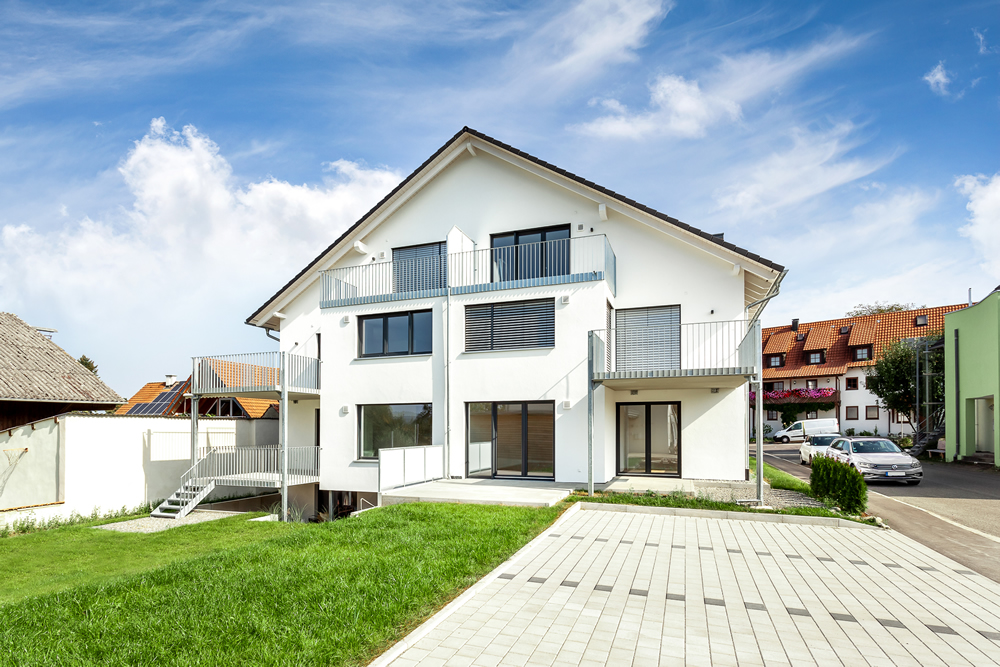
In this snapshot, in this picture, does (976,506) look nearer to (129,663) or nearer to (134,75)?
(129,663)

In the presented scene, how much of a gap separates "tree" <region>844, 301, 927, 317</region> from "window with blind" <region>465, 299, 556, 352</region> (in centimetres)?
4473

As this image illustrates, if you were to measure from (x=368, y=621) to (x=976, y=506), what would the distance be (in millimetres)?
14864

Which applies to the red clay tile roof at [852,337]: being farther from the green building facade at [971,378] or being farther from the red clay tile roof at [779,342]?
the green building facade at [971,378]

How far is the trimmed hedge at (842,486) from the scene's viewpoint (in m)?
11.4

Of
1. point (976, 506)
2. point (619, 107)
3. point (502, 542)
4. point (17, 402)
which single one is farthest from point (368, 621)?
point (976, 506)

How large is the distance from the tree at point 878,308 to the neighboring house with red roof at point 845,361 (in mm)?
5881

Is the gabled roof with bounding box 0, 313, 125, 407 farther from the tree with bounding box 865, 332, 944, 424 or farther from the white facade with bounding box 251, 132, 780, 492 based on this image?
the tree with bounding box 865, 332, 944, 424

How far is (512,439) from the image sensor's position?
15.6m

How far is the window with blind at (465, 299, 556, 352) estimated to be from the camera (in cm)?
1545

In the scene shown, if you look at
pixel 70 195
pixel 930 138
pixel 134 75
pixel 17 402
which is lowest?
pixel 17 402

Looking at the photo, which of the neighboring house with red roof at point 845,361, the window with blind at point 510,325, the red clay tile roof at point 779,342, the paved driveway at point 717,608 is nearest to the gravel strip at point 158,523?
the window with blind at point 510,325

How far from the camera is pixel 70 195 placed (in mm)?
14000

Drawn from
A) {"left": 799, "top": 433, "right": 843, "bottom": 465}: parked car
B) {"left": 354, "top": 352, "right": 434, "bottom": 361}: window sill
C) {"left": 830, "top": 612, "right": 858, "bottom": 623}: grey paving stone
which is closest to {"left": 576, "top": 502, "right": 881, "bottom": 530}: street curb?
{"left": 830, "top": 612, "right": 858, "bottom": 623}: grey paving stone

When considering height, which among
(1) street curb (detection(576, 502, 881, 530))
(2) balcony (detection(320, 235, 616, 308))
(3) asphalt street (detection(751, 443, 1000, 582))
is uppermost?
(2) balcony (detection(320, 235, 616, 308))
